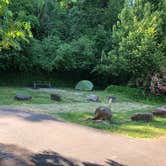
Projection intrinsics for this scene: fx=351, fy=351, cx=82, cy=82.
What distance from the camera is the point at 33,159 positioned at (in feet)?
19.2

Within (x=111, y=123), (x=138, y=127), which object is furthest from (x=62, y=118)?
(x=138, y=127)

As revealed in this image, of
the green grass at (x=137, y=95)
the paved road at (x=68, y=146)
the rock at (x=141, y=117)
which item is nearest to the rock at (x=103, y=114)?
the rock at (x=141, y=117)

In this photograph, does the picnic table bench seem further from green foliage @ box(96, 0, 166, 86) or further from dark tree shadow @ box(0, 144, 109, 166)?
dark tree shadow @ box(0, 144, 109, 166)

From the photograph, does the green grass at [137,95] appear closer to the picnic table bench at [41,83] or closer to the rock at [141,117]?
the picnic table bench at [41,83]

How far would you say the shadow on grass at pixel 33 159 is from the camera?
18.6 ft

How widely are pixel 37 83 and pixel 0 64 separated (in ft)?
8.30

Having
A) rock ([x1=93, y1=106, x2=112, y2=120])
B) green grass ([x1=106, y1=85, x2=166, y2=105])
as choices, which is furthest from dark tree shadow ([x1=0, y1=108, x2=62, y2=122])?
green grass ([x1=106, y1=85, x2=166, y2=105])

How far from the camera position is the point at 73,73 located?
77.2 ft

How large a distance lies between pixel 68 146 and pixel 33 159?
1.14 metres

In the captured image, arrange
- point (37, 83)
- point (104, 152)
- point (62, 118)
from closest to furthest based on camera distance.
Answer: point (104, 152) < point (62, 118) < point (37, 83)

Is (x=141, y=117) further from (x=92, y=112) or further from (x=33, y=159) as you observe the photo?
(x=33, y=159)

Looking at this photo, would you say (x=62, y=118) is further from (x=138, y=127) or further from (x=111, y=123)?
(x=138, y=127)

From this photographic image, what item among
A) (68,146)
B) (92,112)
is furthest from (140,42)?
(68,146)

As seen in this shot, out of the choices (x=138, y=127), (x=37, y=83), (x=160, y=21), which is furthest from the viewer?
(x=37, y=83)
